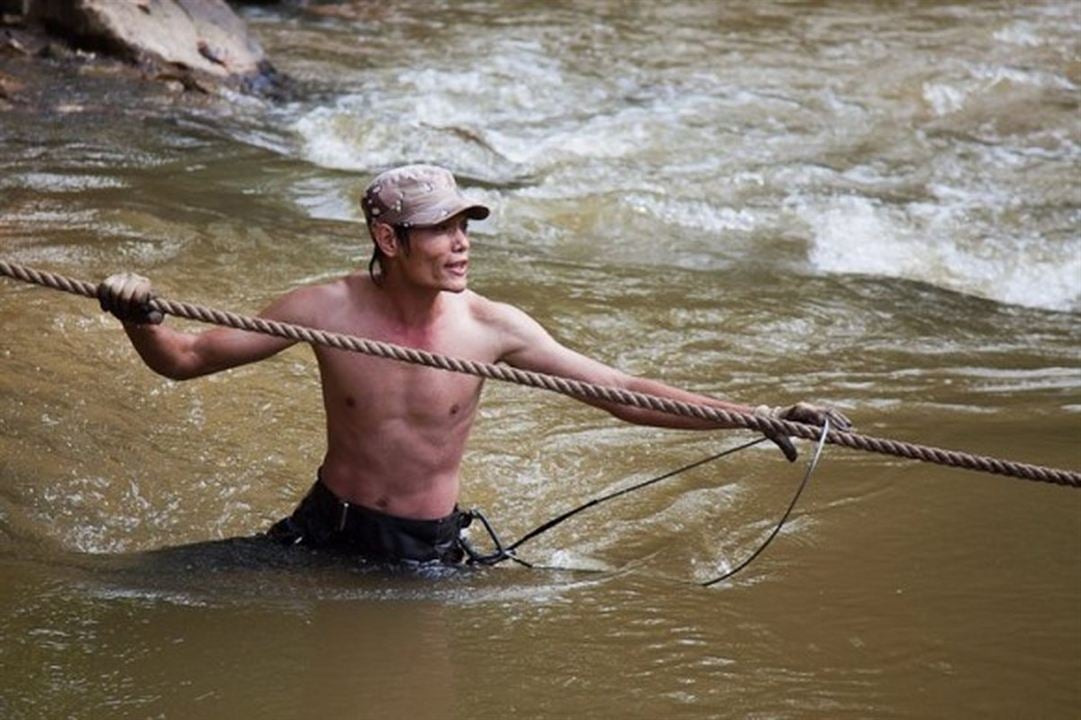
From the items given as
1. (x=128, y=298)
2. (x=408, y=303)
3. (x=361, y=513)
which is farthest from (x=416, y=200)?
(x=361, y=513)

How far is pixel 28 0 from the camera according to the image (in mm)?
11961

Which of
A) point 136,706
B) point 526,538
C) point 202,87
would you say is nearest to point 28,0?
point 202,87

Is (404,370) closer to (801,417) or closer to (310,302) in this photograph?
(310,302)

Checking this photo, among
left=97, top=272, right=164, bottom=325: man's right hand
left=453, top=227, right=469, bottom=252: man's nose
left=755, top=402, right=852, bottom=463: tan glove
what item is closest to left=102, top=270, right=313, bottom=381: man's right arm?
left=97, top=272, right=164, bottom=325: man's right hand

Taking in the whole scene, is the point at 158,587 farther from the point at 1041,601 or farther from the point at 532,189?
the point at 532,189

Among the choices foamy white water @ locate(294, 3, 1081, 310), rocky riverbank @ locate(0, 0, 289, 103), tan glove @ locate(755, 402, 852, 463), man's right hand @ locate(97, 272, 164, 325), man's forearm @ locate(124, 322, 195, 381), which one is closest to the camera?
man's right hand @ locate(97, 272, 164, 325)

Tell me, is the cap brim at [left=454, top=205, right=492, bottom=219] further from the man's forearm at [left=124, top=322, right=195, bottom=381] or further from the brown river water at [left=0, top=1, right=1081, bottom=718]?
the brown river water at [left=0, top=1, right=1081, bottom=718]

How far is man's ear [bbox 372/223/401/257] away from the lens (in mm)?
4266

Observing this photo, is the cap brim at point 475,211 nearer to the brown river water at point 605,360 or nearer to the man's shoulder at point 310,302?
the man's shoulder at point 310,302

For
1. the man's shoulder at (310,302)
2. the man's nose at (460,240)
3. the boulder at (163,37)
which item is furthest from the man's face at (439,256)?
the boulder at (163,37)

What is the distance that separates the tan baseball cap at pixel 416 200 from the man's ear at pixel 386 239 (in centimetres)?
2

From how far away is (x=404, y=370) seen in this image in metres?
4.44

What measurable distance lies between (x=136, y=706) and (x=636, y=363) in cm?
385

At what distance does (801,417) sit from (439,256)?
1023mm
